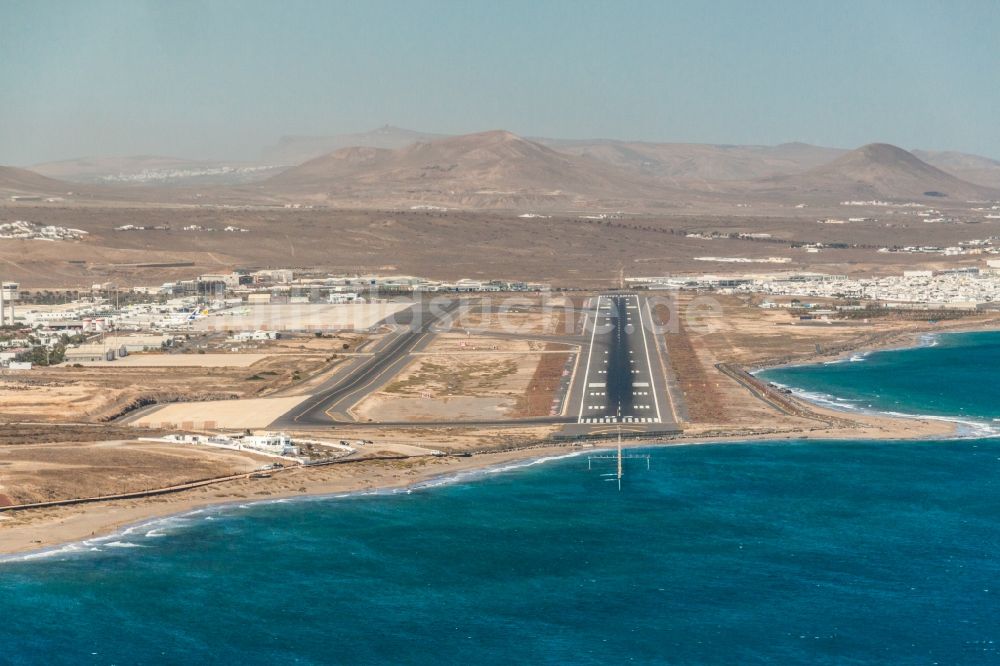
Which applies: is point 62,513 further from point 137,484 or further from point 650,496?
point 650,496

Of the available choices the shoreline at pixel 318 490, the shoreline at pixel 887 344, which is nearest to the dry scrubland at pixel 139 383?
the shoreline at pixel 318 490

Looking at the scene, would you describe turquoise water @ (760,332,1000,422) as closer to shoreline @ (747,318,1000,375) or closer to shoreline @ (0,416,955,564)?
shoreline @ (747,318,1000,375)

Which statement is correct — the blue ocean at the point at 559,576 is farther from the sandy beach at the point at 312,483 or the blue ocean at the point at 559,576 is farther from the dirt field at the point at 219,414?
the dirt field at the point at 219,414

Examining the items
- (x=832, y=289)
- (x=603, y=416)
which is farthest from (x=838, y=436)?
(x=832, y=289)

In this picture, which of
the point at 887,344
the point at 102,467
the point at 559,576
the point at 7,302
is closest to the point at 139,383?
the point at 102,467

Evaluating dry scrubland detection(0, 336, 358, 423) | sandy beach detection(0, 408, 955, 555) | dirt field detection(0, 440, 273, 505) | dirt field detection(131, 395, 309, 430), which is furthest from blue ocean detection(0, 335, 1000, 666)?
dry scrubland detection(0, 336, 358, 423)
